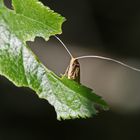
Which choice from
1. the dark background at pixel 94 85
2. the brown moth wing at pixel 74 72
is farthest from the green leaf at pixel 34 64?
the dark background at pixel 94 85

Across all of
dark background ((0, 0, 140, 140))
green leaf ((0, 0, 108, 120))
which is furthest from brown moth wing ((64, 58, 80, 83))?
dark background ((0, 0, 140, 140))

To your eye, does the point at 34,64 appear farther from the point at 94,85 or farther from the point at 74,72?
the point at 94,85

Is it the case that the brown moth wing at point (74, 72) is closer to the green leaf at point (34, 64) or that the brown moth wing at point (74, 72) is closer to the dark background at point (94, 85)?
the green leaf at point (34, 64)

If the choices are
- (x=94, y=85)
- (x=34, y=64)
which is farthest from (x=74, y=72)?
(x=94, y=85)

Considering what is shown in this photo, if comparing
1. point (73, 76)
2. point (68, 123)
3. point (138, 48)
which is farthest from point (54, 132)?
point (73, 76)

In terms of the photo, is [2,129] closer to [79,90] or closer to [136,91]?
[136,91]
